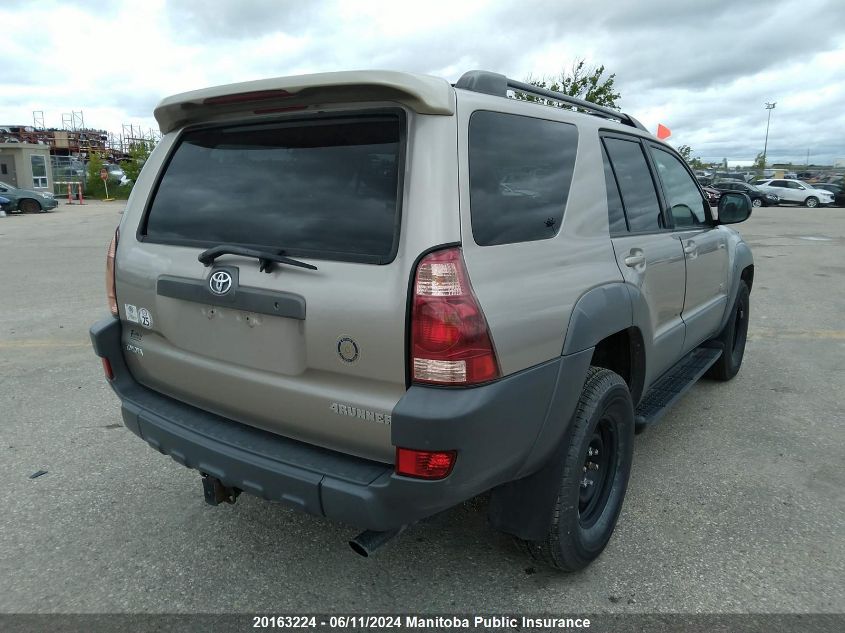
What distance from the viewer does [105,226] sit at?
19359 mm

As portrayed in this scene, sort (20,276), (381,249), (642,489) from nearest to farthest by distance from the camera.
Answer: (381,249)
(642,489)
(20,276)

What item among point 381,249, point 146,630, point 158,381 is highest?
point 381,249

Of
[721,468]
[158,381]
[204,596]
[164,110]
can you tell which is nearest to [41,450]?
[158,381]

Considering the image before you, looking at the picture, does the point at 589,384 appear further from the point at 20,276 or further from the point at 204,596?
the point at 20,276

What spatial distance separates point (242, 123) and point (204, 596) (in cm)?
186

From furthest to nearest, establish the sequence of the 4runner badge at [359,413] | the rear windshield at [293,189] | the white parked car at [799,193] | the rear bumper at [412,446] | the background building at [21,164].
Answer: the background building at [21,164] < the white parked car at [799,193] < the rear windshield at [293,189] < the 4runner badge at [359,413] < the rear bumper at [412,446]

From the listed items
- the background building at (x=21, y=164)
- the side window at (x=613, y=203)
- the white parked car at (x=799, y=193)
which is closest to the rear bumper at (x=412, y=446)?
the side window at (x=613, y=203)

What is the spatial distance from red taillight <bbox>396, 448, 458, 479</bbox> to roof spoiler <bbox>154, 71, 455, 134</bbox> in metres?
1.07

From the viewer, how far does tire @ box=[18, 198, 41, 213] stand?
83.1 ft

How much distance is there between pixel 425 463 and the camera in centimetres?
197

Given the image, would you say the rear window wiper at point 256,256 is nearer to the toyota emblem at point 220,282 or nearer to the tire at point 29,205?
the toyota emblem at point 220,282

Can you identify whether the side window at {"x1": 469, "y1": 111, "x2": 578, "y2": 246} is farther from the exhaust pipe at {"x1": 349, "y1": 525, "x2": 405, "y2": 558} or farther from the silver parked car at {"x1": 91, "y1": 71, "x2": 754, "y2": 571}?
the exhaust pipe at {"x1": 349, "y1": 525, "x2": 405, "y2": 558}

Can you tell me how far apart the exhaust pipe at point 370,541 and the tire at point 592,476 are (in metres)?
0.64

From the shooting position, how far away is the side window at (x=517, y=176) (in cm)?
216
